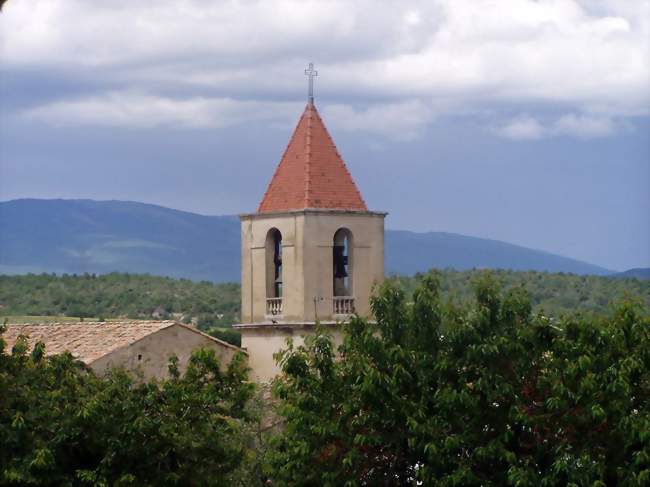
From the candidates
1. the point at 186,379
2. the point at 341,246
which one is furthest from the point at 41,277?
the point at 186,379

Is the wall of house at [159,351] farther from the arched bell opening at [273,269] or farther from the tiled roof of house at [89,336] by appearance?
the arched bell opening at [273,269]

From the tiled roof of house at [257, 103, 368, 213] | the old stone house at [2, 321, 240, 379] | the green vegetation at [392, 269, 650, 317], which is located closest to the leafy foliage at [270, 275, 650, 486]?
the old stone house at [2, 321, 240, 379]

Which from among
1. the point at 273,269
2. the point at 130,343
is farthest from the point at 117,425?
the point at 273,269

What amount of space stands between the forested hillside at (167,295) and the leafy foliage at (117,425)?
62461 millimetres

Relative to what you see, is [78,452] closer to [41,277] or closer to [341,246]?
[341,246]

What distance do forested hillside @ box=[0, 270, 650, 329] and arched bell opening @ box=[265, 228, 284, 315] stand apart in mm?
49767

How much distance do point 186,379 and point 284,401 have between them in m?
1.74

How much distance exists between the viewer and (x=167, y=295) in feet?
377

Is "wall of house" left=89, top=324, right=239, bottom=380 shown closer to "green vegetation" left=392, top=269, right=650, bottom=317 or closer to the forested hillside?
the forested hillside

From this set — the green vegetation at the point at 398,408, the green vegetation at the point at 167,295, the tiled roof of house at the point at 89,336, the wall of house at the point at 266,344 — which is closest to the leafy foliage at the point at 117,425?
the green vegetation at the point at 398,408

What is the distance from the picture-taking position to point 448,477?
93.7 ft

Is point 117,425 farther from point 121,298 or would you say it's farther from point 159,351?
point 121,298

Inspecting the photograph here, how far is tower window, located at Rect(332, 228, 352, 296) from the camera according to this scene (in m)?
43.8

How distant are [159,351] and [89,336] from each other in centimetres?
206
